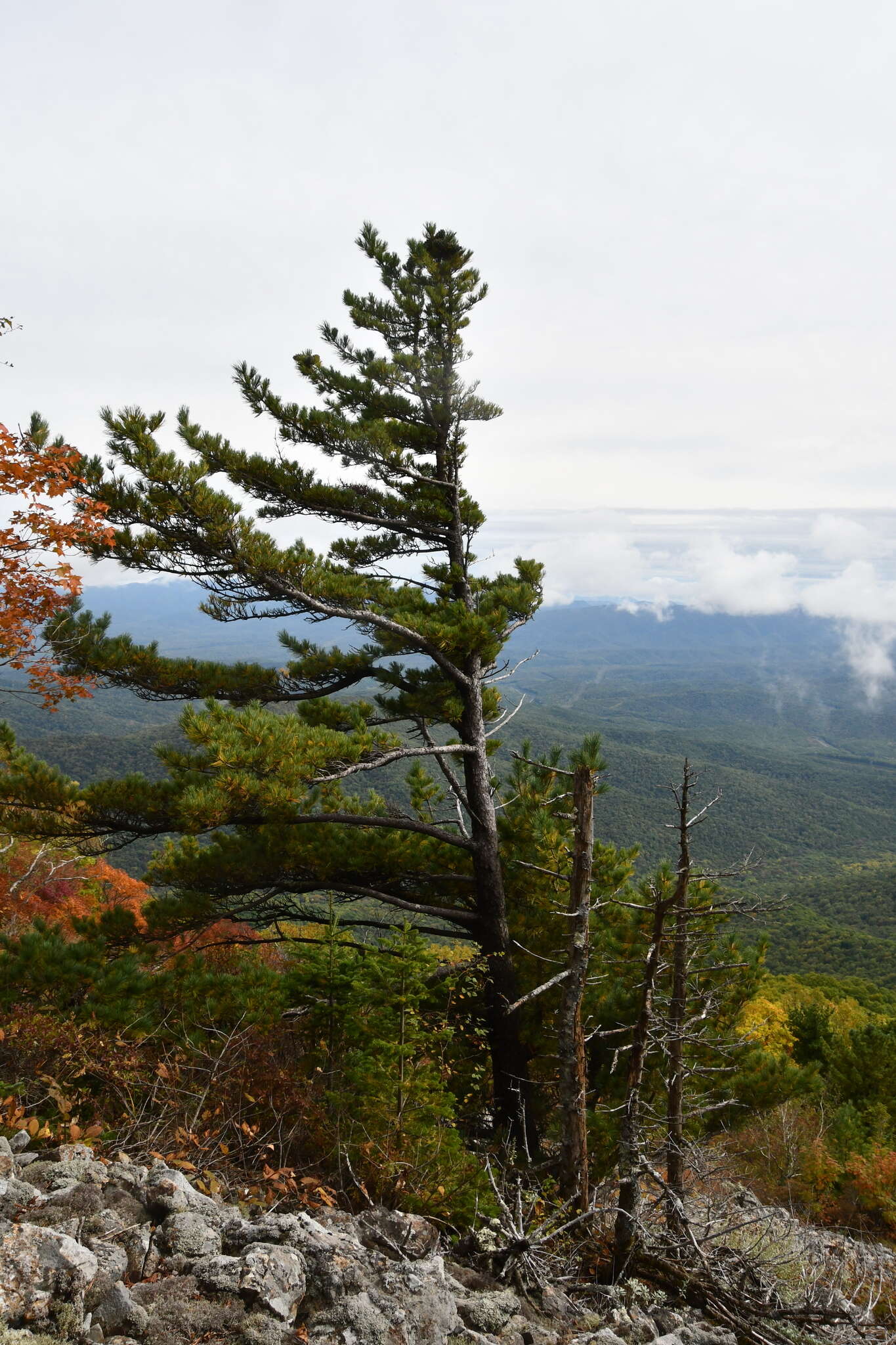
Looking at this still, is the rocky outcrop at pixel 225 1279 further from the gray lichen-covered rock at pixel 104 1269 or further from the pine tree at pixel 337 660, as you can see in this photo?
the pine tree at pixel 337 660

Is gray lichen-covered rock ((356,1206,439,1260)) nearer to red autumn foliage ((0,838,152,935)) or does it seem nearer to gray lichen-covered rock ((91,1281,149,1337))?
gray lichen-covered rock ((91,1281,149,1337))

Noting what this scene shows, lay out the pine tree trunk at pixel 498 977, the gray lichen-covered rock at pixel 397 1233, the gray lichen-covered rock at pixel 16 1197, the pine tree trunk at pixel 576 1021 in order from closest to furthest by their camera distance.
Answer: the gray lichen-covered rock at pixel 16 1197 → the gray lichen-covered rock at pixel 397 1233 → the pine tree trunk at pixel 576 1021 → the pine tree trunk at pixel 498 977

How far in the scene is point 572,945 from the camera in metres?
5.65

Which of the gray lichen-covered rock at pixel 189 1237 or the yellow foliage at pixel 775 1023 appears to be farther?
the yellow foliage at pixel 775 1023

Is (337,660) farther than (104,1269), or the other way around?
(337,660)

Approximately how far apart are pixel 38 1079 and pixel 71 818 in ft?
6.55

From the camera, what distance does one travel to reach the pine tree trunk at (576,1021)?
5.46 metres

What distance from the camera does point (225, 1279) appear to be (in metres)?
3.05

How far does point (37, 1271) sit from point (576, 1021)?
13.9 feet

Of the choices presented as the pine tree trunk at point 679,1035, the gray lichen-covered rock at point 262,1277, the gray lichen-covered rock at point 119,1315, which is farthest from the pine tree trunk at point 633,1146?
the gray lichen-covered rock at point 119,1315

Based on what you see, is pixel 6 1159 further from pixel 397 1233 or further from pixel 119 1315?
pixel 397 1233

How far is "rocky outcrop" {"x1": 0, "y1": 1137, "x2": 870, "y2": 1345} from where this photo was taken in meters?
2.74

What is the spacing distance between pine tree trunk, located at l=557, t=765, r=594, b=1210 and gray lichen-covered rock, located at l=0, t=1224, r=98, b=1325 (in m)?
3.72

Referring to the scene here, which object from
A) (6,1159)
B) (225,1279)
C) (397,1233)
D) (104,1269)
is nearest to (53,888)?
(6,1159)
